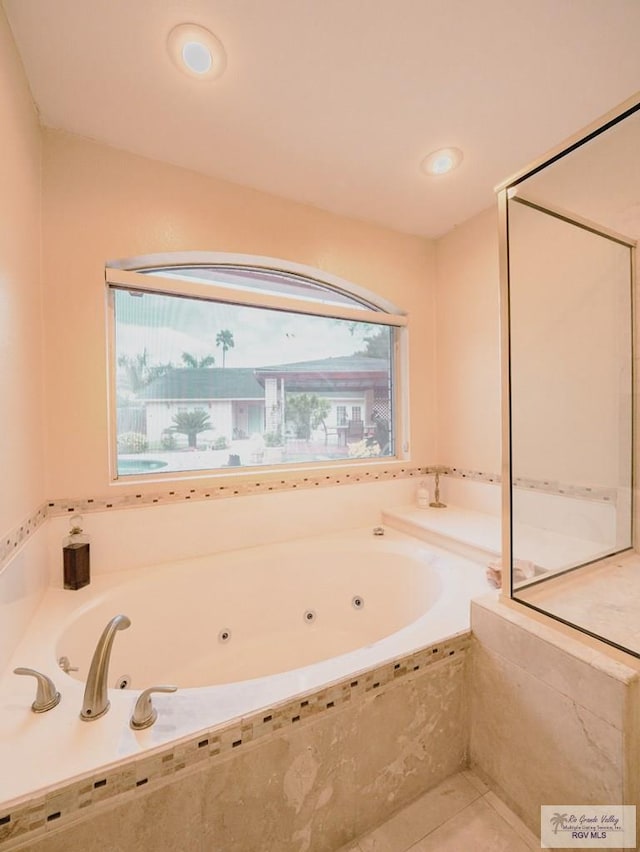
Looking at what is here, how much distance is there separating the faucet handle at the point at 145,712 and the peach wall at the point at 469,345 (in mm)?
2043

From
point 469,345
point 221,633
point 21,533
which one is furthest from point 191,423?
point 469,345

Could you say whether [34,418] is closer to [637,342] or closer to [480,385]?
[480,385]

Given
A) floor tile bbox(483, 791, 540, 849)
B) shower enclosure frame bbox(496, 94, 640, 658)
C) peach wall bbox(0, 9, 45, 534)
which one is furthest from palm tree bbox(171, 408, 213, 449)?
floor tile bbox(483, 791, 540, 849)

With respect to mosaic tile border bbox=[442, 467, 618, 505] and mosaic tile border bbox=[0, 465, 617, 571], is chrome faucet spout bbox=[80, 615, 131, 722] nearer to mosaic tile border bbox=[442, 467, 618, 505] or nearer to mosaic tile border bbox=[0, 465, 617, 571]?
mosaic tile border bbox=[0, 465, 617, 571]

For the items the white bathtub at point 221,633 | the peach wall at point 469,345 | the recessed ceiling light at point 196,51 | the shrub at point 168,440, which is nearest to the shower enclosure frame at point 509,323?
the white bathtub at point 221,633

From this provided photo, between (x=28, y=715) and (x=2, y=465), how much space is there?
2.27 ft

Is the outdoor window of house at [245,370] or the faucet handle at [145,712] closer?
the faucet handle at [145,712]

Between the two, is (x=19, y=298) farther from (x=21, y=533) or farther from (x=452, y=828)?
(x=452, y=828)

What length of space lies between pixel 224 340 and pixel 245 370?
208 mm

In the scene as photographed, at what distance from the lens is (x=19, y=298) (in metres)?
1.30

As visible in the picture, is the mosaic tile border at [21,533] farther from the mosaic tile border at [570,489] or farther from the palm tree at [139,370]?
the mosaic tile border at [570,489]

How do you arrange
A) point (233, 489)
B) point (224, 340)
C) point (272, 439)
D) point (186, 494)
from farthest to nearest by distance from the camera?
point (272, 439)
point (224, 340)
point (233, 489)
point (186, 494)

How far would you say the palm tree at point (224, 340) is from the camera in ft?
6.88

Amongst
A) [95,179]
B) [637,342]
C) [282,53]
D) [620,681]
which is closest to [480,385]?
[637,342]
